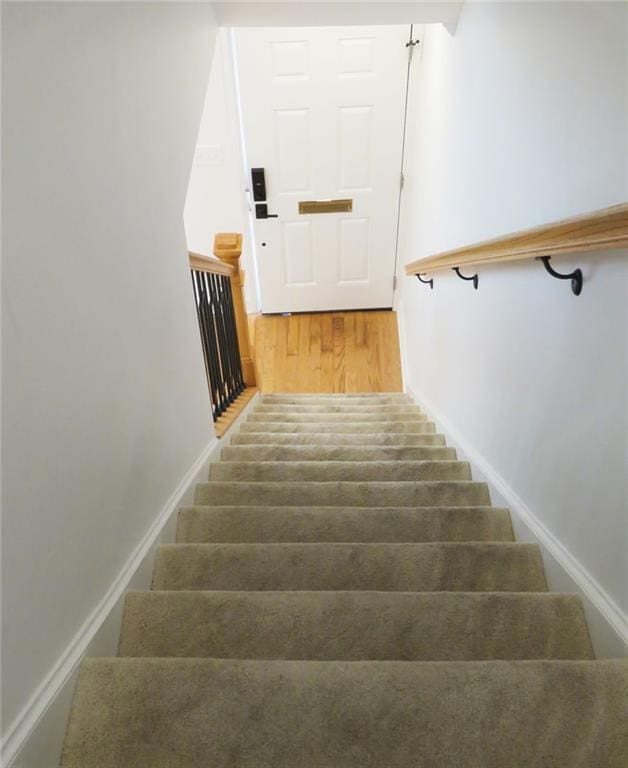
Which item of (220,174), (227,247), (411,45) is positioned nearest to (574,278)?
(227,247)

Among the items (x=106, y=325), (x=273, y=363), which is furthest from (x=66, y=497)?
(x=273, y=363)

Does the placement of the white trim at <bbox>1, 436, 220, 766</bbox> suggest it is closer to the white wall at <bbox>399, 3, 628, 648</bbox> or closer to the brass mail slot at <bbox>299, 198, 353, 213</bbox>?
the white wall at <bbox>399, 3, 628, 648</bbox>

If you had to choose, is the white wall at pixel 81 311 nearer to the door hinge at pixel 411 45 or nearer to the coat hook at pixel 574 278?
→ the coat hook at pixel 574 278

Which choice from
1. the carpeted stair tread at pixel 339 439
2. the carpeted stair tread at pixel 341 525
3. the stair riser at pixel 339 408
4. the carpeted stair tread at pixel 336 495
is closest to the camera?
the carpeted stair tread at pixel 341 525

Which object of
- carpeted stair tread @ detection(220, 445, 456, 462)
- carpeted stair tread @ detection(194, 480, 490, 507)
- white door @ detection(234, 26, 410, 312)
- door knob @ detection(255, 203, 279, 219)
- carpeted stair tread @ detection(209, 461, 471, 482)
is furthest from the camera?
door knob @ detection(255, 203, 279, 219)

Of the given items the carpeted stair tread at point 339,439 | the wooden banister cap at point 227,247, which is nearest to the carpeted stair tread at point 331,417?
the carpeted stair tread at point 339,439

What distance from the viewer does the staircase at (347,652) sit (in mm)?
712

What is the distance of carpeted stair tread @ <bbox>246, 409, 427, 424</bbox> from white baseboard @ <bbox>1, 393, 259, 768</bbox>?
4.43 ft

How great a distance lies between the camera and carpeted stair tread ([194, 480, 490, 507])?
1.50m

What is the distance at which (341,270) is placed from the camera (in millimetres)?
4039

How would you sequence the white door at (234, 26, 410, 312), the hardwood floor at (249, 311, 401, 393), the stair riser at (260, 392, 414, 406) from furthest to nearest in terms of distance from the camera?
the hardwood floor at (249, 311, 401, 393) → the white door at (234, 26, 410, 312) → the stair riser at (260, 392, 414, 406)

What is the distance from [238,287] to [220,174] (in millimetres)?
1549

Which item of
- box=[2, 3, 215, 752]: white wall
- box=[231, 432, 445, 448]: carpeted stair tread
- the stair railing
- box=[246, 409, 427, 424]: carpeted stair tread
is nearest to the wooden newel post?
the stair railing

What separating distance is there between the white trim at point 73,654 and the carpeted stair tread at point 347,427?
3.69ft
